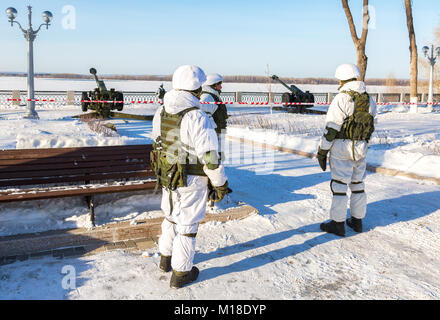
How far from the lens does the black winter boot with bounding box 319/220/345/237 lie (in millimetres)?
4473

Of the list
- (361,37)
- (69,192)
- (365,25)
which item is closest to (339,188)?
(69,192)

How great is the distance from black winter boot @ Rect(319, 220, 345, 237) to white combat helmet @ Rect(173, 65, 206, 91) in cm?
238

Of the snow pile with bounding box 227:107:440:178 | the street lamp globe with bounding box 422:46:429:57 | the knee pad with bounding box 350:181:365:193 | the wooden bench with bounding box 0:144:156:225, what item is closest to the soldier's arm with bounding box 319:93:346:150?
the knee pad with bounding box 350:181:365:193

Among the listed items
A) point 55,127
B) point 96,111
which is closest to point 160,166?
point 55,127

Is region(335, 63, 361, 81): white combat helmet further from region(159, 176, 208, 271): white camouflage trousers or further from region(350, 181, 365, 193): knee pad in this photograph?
region(159, 176, 208, 271): white camouflage trousers

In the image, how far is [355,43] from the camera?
18234mm

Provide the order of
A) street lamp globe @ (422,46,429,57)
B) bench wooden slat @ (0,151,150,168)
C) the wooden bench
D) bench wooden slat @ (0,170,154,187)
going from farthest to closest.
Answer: street lamp globe @ (422,46,429,57) < bench wooden slat @ (0,151,150,168) < bench wooden slat @ (0,170,154,187) < the wooden bench

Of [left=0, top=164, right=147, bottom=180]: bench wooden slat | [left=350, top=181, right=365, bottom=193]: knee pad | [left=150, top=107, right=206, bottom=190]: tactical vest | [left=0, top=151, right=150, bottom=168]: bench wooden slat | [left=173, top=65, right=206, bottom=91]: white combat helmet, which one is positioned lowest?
[left=350, top=181, right=365, bottom=193]: knee pad

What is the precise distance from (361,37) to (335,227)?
1564 centimetres

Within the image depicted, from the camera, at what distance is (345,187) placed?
14.7 feet

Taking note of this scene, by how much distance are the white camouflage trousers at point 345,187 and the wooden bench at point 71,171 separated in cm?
216

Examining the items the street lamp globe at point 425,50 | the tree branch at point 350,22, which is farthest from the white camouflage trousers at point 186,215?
the street lamp globe at point 425,50

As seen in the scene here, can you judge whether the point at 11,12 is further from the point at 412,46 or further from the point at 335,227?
the point at 412,46
